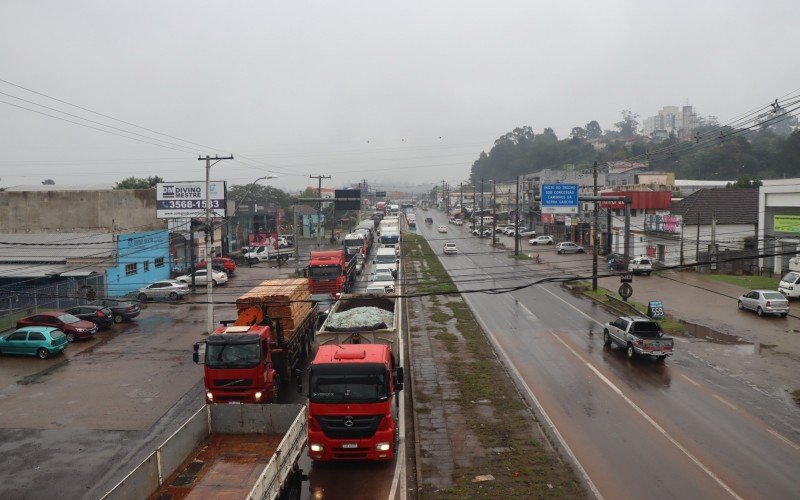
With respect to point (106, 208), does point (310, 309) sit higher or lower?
lower

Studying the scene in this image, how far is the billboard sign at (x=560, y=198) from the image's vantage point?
36844mm

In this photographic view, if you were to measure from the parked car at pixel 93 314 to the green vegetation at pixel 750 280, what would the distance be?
40.0 meters

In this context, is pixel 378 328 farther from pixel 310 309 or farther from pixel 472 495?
pixel 310 309

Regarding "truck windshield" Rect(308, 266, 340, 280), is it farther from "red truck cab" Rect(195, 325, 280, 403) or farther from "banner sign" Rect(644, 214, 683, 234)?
"banner sign" Rect(644, 214, 683, 234)

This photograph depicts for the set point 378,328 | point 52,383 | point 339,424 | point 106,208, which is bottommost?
point 52,383

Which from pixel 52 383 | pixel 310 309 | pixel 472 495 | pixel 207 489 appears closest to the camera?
pixel 207 489

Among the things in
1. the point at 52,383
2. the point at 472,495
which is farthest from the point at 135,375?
the point at 472,495

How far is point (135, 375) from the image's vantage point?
23469 mm

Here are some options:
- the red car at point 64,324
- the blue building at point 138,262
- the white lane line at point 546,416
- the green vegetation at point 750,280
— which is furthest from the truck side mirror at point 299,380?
the green vegetation at point 750,280

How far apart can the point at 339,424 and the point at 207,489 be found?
312 cm

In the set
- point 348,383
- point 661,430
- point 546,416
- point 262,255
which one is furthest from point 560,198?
point 262,255

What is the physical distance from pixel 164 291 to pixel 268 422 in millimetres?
29863

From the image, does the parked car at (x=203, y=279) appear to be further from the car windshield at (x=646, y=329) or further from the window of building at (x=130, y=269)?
the car windshield at (x=646, y=329)

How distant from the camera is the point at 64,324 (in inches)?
1148
